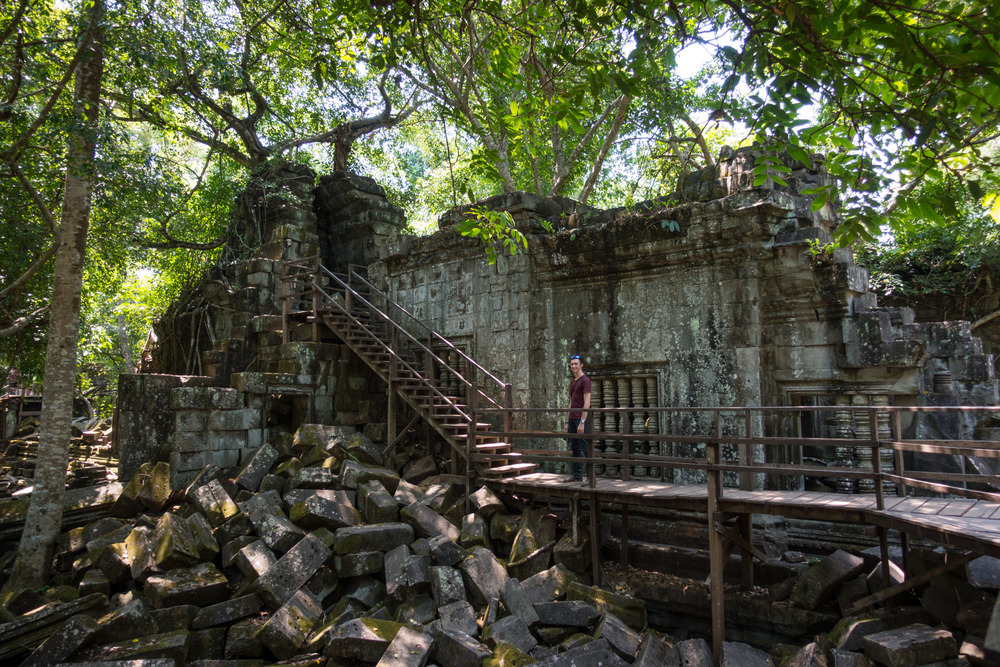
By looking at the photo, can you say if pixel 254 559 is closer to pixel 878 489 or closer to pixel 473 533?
pixel 473 533

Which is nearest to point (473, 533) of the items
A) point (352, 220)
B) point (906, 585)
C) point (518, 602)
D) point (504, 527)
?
point (504, 527)

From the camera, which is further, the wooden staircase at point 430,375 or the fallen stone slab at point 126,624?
the wooden staircase at point 430,375

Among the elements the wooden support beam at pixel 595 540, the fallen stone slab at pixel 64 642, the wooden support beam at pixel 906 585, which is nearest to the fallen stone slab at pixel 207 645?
the fallen stone slab at pixel 64 642

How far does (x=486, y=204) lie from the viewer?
9.62 meters

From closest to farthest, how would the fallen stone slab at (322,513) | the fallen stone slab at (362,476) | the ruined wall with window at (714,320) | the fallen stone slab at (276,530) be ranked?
the fallen stone slab at (276,530) → the fallen stone slab at (322,513) → the ruined wall with window at (714,320) → the fallen stone slab at (362,476)

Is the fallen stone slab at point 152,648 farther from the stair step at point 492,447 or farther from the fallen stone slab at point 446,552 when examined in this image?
the stair step at point 492,447

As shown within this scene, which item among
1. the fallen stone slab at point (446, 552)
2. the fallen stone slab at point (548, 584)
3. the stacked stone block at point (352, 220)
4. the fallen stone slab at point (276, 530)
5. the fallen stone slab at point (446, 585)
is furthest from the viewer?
the stacked stone block at point (352, 220)

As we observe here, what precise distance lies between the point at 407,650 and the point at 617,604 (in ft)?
6.75

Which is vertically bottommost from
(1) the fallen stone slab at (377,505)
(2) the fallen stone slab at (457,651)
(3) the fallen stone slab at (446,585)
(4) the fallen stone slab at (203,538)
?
(2) the fallen stone slab at (457,651)

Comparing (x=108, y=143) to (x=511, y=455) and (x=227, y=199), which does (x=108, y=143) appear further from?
(x=227, y=199)

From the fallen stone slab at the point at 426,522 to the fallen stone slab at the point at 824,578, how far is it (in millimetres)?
3501

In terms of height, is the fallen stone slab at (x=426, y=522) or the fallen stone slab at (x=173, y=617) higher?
the fallen stone slab at (x=426, y=522)

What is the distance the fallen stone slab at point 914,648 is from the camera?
427cm

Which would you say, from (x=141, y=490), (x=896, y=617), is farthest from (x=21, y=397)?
(x=896, y=617)
